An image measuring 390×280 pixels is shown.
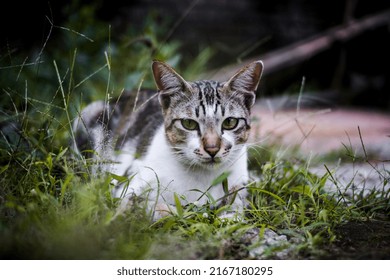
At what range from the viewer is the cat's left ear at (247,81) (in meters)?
2.18

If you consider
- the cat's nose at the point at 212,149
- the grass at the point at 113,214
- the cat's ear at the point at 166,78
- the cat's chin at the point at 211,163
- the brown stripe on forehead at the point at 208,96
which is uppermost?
the cat's ear at the point at 166,78

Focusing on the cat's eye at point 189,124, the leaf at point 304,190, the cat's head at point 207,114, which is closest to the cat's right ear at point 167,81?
the cat's head at point 207,114

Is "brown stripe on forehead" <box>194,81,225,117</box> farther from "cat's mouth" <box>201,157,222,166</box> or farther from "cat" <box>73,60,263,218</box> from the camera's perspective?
"cat's mouth" <box>201,157,222,166</box>

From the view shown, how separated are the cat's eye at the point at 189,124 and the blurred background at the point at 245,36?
4.07 ft

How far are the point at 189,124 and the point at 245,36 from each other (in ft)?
12.1

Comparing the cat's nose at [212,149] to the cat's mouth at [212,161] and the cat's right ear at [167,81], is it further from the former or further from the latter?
the cat's right ear at [167,81]

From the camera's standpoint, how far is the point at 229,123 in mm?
2160

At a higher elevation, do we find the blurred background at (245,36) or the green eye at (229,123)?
the blurred background at (245,36)

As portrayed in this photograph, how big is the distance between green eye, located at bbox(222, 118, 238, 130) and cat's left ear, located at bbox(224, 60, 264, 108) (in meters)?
0.15

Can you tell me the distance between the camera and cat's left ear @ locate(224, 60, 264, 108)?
85.8 inches

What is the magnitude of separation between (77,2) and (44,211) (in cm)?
240

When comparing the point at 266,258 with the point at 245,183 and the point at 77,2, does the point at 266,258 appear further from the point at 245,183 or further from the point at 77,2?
the point at 77,2

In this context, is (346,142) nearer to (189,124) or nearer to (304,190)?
(304,190)

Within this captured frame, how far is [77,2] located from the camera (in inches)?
149
